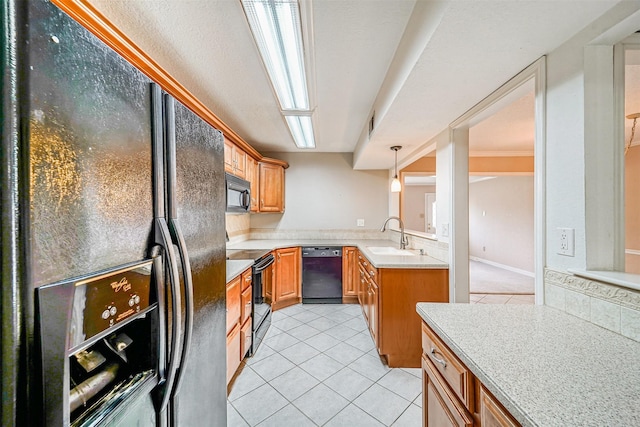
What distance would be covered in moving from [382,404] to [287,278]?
2.06m

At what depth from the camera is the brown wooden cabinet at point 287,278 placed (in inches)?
134

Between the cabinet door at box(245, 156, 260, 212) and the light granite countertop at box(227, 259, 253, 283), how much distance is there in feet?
4.23

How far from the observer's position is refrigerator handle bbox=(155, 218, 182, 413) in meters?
0.73

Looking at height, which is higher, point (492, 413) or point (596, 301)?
point (596, 301)

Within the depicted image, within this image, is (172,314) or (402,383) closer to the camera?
(172,314)

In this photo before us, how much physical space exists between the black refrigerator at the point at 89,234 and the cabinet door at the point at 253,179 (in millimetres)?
2402

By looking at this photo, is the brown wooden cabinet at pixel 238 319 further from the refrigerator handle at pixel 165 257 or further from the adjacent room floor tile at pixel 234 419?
the refrigerator handle at pixel 165 257

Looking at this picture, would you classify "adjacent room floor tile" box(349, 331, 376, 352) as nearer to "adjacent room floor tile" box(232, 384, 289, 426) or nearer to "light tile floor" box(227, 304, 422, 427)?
"light tile floor" box(227, 304, 422, 427)

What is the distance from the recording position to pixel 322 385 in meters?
1.92

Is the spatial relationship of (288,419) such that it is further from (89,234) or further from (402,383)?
(89,234)

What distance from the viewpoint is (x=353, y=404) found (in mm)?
1733

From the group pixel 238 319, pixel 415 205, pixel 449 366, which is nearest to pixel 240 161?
pixel 238 319

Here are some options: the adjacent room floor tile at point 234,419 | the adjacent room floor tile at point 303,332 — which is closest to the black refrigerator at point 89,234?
the adjacent room floor tile at point 234,419

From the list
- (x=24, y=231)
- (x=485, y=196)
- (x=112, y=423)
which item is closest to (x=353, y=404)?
(x=112, y=423)
